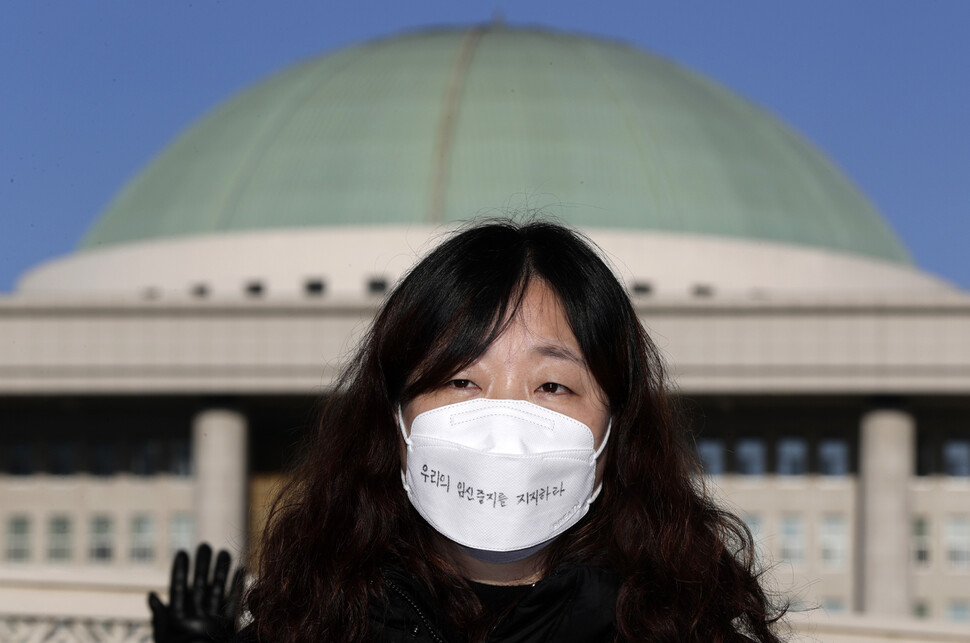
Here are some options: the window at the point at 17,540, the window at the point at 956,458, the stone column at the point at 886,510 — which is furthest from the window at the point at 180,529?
the window at the point at 956,458

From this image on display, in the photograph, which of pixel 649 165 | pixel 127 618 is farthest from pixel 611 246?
pixel 127 618

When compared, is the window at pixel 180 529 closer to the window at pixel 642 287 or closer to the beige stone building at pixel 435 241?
the beige stone building at pixel 435 241

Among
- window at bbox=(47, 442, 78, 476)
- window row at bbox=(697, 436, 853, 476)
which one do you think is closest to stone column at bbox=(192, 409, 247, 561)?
window at bbox=(47, 442, 78, 476)

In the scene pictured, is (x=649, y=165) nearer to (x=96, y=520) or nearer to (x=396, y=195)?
(x=396, y=195)

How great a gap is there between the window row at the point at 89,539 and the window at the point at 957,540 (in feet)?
79.1

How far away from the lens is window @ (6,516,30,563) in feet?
157

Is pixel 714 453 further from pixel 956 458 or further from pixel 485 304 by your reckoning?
pixel 485 304

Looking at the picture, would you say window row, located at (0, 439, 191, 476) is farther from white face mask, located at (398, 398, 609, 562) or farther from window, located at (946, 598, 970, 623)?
white face mask, located at (398, 398, 609, 562)

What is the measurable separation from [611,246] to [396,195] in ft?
26.2

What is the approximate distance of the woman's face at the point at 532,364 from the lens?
380 cm

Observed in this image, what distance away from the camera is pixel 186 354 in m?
41.8

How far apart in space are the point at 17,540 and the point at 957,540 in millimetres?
30164

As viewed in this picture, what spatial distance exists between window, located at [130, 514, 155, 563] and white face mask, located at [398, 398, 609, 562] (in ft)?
150

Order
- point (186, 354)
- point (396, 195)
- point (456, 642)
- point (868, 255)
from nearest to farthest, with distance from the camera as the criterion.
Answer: point (456, 642), point (186, 354), point (396, 195), point (868, 255)
